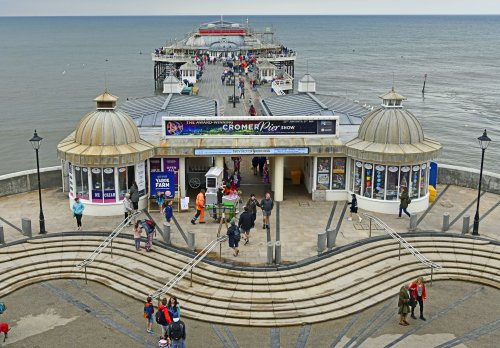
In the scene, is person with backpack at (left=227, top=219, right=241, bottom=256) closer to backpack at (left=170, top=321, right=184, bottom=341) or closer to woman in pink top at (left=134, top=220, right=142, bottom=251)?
woman in pink top at (left=134, top=220, right=142, bottom=251)

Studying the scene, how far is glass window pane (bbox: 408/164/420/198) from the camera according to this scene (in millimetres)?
24703

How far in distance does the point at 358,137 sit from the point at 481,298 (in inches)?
346

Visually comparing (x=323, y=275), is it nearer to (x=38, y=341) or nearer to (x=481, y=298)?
(x=481, y=298)

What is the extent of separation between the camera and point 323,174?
86.2ft

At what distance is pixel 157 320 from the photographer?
1600 centimetres

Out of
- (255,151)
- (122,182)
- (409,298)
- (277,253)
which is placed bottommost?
(409,298)

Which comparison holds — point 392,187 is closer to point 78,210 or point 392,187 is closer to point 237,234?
point 237,234

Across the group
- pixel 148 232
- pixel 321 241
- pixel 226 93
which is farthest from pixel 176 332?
pixel 226 93

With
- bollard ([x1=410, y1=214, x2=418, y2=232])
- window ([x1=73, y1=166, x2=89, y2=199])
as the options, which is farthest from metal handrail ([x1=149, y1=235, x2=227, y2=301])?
bollard ([x1=410, y1=214, x2=418, y2=232])

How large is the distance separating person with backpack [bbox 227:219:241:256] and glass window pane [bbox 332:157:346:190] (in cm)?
716

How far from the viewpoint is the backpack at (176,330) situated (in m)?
15.1

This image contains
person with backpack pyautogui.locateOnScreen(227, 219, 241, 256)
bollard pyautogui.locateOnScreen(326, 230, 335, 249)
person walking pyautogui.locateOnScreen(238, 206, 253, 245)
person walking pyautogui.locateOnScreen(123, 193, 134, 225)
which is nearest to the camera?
person with backpack pyautogui.locateOnScreen(227, 219, 241, 256)

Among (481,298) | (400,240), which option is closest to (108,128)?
(400,240)

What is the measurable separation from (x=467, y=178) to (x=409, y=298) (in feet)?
41.2
